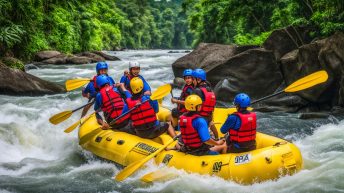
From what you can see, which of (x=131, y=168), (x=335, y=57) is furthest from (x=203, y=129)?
(x=335, y=57)

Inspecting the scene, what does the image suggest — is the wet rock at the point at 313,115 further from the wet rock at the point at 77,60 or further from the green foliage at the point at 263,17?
the wet rock at the point at 77,60

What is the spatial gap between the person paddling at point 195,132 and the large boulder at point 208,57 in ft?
→ 19.2

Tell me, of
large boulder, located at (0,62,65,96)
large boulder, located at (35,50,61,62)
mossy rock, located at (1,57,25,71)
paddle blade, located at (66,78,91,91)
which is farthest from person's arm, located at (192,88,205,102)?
large boulder, located at (35,50,61,62)

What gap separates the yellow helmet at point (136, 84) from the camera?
571 cm

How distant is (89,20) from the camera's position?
22.8 m

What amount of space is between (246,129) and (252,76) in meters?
5.56

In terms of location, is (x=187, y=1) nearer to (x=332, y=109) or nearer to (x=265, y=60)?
(x=265, y=60)

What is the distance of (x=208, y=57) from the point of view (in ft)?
38.0

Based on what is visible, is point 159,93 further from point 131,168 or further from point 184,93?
point 131,168

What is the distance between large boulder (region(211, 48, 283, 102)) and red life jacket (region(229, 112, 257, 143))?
17.2ft

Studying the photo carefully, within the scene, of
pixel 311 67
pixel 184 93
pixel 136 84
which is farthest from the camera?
pixel 311 67

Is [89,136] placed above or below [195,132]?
below

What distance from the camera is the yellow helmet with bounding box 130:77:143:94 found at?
5711 millimetres

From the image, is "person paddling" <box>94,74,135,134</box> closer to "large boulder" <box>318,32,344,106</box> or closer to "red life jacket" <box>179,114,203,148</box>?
"red life jacket" <box>179,114,203,148</box>
